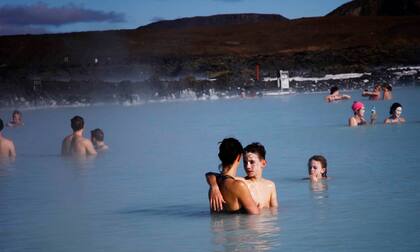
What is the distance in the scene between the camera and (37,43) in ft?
125

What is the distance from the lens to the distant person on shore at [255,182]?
6.24 meters

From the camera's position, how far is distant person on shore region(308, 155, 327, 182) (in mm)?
8297

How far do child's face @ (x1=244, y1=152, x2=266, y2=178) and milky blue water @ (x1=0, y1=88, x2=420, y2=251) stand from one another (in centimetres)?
32

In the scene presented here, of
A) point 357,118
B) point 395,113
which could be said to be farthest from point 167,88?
point 395,113

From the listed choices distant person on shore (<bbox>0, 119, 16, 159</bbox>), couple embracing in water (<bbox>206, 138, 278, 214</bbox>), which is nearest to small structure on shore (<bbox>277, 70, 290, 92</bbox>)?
distant person on shore (<bbox>0, 119, 16, 159</bbox>)

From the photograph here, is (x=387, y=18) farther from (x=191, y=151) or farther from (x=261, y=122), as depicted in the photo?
(x=191, y=151)

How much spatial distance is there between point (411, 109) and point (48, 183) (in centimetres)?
948

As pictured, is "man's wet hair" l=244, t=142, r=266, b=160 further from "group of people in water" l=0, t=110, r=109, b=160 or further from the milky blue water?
"group of people in water" l=0, t=110, r=109, b=160

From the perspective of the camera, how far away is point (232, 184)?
6207mm

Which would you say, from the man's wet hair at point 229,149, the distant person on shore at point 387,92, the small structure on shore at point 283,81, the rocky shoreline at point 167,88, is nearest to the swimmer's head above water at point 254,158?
the man's wet hair at point 229,149

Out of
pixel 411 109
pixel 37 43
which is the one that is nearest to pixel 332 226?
pixel 411 109

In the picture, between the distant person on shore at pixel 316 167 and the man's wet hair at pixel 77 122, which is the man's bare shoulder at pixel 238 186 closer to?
the distant person on shore at pixel 316 167

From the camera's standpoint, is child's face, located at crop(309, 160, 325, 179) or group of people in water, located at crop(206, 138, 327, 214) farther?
child's face, located at crop(309, 160, 325, 179)

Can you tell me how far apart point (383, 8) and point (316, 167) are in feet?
168
